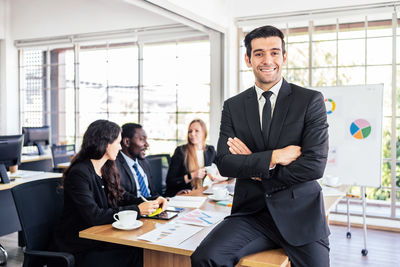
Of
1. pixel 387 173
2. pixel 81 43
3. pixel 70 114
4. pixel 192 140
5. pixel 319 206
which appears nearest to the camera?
pixel 319 206

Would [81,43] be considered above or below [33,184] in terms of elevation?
above

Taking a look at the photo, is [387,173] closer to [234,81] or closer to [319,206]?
[234,81]

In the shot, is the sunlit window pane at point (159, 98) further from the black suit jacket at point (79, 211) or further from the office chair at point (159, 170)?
the black suit jacket at point (79, 211)

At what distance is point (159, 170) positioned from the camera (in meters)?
3.77

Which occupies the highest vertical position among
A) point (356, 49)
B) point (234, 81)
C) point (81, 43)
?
point (81, 43)

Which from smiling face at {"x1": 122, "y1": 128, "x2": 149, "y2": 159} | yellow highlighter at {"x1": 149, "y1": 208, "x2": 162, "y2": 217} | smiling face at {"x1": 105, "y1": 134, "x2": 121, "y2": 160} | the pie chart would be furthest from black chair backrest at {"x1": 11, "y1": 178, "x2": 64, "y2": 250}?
the pie chart

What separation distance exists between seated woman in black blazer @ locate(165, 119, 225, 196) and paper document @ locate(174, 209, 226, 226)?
113cm

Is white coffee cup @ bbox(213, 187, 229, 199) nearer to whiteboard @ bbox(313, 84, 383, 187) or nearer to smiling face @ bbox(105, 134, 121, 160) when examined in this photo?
smiling face @ bbox(105, 134, 121, 160)

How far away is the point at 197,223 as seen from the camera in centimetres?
205

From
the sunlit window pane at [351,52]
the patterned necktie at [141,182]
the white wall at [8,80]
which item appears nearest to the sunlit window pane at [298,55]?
the sunlit window pane at [351,52]

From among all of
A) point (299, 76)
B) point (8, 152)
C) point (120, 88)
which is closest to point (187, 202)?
point (8, 152)

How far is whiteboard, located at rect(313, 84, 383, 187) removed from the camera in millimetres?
3980

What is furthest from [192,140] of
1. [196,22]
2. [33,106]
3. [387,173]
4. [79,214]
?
[33,106]

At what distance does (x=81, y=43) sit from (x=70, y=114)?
1.31m
